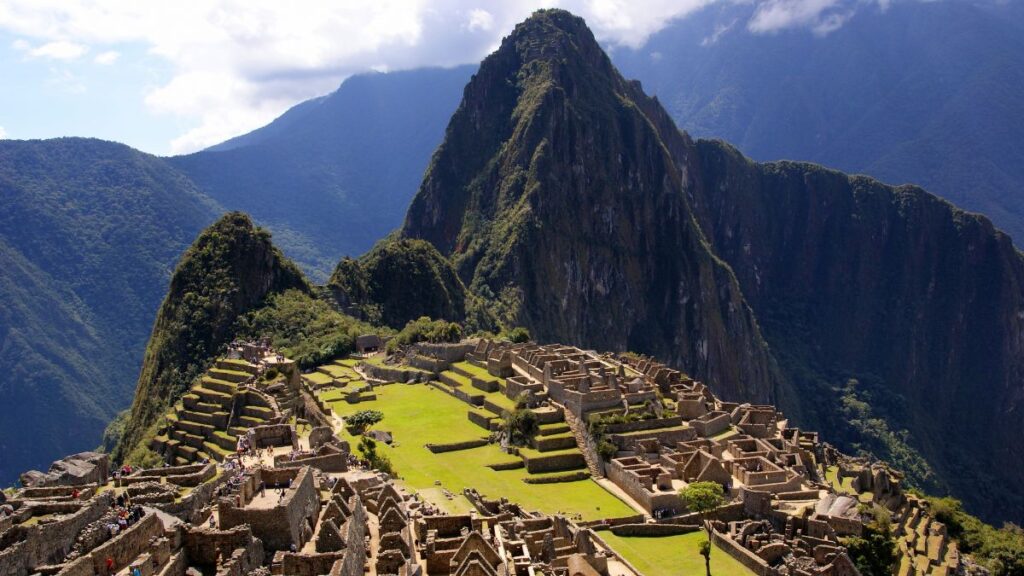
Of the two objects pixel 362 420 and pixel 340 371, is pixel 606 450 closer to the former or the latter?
pixel 362 420

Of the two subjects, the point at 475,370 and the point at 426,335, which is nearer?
the point at 475,370

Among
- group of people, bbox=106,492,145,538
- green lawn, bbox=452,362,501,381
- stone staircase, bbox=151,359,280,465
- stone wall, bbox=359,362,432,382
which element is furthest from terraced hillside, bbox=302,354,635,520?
group of people, bbox=106,492,145,538

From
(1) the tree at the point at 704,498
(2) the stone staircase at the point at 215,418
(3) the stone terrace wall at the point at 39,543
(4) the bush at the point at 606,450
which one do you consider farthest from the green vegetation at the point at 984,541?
(3) the stone terrace wall at the point at 39,543

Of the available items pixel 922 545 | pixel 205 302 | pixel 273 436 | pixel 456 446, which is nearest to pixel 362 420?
pixel 456 446

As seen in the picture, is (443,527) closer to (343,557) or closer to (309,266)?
(343,557)

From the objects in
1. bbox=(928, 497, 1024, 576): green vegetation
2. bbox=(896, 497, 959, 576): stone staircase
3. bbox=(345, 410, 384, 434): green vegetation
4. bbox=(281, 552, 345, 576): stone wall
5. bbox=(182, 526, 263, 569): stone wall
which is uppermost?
bbox=(182, 526, 263, 569): stone wall

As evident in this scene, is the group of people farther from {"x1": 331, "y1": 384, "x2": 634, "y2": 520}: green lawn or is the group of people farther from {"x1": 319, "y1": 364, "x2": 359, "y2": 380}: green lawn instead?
{"x1": 319, "y1": 364, "x2": 359, "y2": 380}: green lawn

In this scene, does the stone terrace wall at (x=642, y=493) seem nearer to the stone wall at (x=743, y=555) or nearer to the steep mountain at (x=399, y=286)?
the stone wall at (x=743, y=555)
